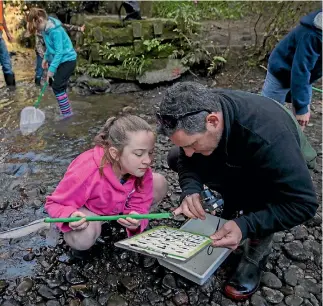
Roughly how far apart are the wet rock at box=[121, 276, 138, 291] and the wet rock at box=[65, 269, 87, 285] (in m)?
0.25

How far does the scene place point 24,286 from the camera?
2.46 meters

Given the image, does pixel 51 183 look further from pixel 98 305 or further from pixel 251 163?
pixel 251 163

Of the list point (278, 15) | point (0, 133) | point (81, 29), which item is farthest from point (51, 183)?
point (278, 15)

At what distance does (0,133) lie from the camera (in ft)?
15.7

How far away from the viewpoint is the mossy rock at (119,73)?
6.41 metres

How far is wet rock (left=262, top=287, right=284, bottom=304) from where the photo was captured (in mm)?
2467

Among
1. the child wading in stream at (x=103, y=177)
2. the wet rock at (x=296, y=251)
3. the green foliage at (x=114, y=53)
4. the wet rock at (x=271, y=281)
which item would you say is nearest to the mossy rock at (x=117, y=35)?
the green foliage at (x=114, y=53)

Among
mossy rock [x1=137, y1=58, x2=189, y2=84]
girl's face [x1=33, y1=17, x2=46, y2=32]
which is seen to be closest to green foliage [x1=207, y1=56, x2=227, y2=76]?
mossy rock [x1=137, y1=58, x2=189, y2=84]

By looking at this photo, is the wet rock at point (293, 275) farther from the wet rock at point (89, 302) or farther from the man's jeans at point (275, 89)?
the man's jeans at point (275, 89)

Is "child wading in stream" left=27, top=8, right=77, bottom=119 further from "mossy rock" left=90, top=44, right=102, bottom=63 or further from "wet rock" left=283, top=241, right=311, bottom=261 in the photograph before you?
"wet rock" left=283, top=241, right=311, bottom=261

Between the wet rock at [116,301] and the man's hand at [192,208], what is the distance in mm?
619

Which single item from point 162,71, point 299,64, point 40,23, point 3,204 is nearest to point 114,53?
point 162,71

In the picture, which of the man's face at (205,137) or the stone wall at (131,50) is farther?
the stone wall at (131,50)

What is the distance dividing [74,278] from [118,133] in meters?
0.97
